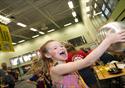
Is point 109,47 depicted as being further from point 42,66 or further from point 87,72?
point 87,72

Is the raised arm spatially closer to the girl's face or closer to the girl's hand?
the girl's hand

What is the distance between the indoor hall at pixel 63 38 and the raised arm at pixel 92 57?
0.05 metres

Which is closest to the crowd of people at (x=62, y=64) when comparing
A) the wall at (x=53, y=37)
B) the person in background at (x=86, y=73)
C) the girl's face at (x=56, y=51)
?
the girl's face at (x=56, y=51)

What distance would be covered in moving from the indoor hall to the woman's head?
26mm

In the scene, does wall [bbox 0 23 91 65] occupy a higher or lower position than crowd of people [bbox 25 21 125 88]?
higher

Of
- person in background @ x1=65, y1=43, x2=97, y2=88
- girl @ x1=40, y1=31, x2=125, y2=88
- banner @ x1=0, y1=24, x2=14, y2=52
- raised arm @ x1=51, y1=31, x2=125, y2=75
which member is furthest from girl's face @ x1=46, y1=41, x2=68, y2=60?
banner @ x1=0, y1=24, x2=14, y2=52

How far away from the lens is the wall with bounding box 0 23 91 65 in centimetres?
2273

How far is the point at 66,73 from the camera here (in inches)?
73.7

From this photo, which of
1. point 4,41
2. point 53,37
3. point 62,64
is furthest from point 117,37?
point 53,37

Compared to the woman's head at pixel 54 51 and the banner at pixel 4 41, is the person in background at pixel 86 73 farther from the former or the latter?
the banner at pixel 4 41

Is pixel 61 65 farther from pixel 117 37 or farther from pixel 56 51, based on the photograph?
pixel 117 37

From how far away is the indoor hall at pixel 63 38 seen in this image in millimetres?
2461

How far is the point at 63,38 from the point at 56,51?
2110 centimetres

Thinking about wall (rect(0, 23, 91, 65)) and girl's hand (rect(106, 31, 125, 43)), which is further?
wall (rect(0, 23, 91, 65))
